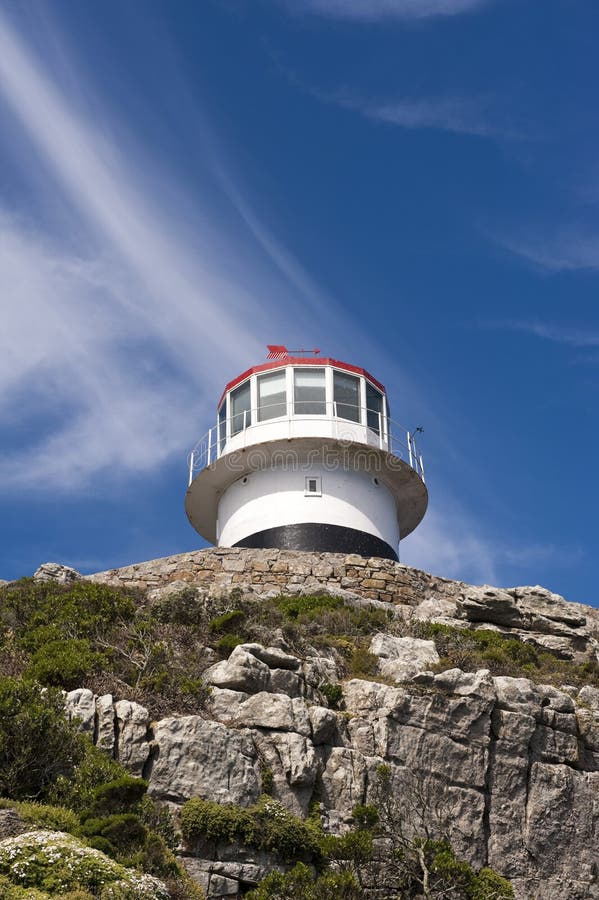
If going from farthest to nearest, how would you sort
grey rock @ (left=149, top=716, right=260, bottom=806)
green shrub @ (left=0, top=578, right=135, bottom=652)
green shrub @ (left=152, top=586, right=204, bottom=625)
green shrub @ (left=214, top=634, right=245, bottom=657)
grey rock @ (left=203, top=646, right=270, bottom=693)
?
green shrub @ (left=152, top=586, right=204, bottom=625)
green shrub @ (left=0, top=578, right=135, bottom=652)
green shrub @ (left=214, top=634, right=245, bottom=657)
grey rock @ (left=203, top=646, right=270, bottom=693)
grey rock @ (left=149, top=716, right=260, bottom=806)

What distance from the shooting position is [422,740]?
53.5 feet

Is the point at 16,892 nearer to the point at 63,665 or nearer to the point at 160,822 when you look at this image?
the point at 160,822

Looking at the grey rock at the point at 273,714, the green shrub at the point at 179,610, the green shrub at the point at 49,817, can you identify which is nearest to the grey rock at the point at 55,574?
the green shrub at the point at 179,610

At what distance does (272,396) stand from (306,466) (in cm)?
239

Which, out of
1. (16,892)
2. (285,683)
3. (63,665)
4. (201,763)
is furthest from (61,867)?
(285,683)

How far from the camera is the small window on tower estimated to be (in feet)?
89.5

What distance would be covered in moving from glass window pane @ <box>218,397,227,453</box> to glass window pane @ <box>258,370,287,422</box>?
1.28 metres

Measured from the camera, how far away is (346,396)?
1146 inches

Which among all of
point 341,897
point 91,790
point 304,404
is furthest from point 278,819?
point 304,404

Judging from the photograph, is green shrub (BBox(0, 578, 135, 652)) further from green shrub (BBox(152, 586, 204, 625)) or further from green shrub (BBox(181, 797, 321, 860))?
green shrub (BBox(181, 797, 321, 860))

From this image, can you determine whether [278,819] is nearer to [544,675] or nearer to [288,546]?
[544,675]

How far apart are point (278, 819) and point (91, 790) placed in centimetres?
261

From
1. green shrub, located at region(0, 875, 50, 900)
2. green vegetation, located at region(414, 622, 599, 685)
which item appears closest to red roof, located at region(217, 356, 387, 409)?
green vegetation, located at region(414, 622, 599, 685)

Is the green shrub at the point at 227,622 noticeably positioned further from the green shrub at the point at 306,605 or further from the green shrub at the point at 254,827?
the green shrub at the point at 254,827
